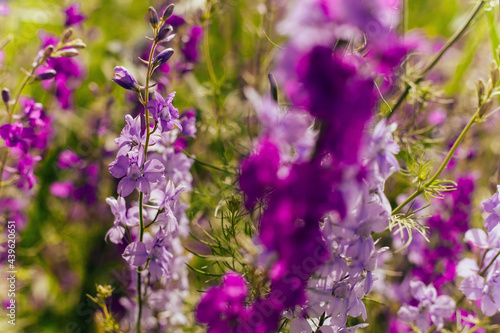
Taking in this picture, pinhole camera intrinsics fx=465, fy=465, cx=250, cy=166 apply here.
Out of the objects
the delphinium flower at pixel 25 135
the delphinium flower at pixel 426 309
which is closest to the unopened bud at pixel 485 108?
the delphinium flower at pixel 426 309

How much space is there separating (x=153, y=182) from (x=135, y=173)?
0.10ft

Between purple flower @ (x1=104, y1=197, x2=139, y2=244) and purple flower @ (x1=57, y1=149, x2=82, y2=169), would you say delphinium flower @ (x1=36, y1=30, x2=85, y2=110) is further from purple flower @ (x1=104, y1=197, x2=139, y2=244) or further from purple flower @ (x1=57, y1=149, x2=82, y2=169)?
purple flower @ (x1=104, y1=197, x2=139, y2=244)

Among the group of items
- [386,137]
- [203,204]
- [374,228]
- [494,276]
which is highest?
[386,137]

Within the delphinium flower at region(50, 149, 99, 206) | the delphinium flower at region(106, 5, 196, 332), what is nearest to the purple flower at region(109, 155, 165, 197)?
the delphinium flower at region(106, 5, 196, 332)

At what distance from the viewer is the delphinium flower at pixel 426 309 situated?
911mm

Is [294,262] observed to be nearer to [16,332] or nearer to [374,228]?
[374,228]

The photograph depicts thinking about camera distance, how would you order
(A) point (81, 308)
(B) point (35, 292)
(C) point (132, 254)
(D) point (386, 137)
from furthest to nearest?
(B) point (35, 292), (A) point (81, 308), (C) point (132, 254), (D) point (386, 137)

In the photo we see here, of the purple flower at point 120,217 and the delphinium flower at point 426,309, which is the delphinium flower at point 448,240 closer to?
the delphinium flower at point 426,309

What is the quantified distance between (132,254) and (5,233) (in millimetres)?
651

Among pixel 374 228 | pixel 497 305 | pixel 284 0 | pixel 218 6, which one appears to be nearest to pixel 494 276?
pixel 497 305

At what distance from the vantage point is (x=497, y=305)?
0.80 m

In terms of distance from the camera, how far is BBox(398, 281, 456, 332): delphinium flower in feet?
2.99

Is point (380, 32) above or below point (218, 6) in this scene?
above

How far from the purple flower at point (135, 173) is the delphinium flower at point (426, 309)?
→ 0.57 m
